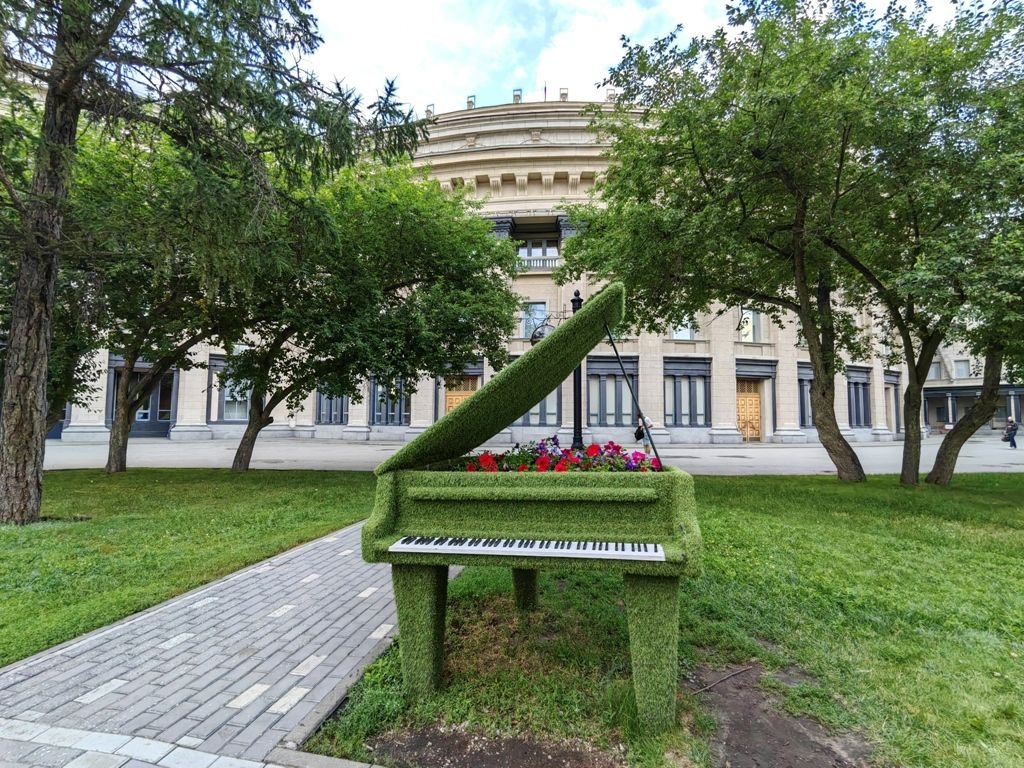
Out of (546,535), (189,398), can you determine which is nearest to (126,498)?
(546,535)

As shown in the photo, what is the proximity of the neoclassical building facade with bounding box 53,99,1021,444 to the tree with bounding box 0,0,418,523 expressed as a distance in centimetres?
1954

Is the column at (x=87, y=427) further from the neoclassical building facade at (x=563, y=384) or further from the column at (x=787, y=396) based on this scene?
the column at (x=787, y=396)

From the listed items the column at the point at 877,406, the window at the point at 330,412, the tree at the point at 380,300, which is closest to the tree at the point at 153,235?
the tree at the point at 380,300

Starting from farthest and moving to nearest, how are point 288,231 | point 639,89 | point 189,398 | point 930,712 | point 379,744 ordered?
point 189,398 < point 639,89 < point 288,231 < point 930,712 < point 379,744

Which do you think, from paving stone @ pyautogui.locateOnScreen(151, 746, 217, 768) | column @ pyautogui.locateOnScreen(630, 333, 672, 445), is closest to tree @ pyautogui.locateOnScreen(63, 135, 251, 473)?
paving stone @ pyautogui.locateOnScreen(151, 746, 217, 768)

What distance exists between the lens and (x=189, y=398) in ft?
96.2

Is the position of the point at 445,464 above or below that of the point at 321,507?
above

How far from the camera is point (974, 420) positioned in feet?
36.0

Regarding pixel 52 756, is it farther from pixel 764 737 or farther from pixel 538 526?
pixel 764 737

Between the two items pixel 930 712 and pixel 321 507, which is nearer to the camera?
pixel 930 712

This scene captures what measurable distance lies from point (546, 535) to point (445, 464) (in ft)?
2.91

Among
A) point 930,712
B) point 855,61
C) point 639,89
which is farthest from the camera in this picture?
point 639,89

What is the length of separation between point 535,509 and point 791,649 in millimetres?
2455

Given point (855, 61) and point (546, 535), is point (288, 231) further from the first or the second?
point (855, 61)
